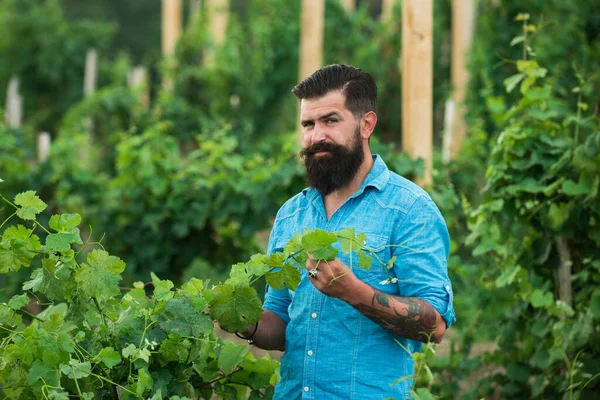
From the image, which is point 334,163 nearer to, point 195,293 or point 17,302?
A: point 195,293

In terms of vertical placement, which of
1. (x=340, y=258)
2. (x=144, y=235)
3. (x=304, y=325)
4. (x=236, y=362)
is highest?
(x=340, y=258)

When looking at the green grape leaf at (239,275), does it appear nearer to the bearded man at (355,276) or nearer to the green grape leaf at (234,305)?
the green grape leaf at (234,305)

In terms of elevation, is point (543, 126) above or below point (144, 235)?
above

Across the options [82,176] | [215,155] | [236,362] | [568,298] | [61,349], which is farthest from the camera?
[82,176]

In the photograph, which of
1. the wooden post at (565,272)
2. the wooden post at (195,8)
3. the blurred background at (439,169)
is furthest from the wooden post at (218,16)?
the wooden post at (565,272)

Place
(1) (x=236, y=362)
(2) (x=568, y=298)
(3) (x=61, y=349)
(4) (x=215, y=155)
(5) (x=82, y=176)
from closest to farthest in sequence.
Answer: (3) (x=61, y=349) < (1) (x=236, y=362) < (2) (x=568, y=298) < (4) (x=215, y=155) < (5) (x=82, y=176)

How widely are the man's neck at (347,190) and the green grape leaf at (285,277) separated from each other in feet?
1.00

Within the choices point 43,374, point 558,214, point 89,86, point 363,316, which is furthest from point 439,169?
point 89,86

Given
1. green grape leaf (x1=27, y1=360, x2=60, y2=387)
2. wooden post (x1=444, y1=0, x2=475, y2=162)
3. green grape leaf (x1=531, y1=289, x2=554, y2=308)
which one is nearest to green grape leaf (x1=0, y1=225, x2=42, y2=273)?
green grape leaf (x1=27, y1=360, x2=60, y2=387)

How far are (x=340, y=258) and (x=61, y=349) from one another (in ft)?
2.69

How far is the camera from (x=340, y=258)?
279 cm

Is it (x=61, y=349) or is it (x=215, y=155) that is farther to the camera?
(x=215, y=155)

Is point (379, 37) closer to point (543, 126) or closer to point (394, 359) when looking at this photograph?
point (543, 126)

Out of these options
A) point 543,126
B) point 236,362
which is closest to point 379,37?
point 543,126
